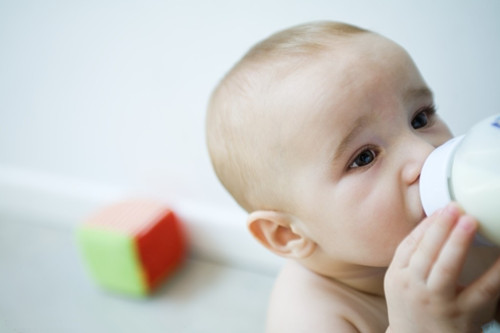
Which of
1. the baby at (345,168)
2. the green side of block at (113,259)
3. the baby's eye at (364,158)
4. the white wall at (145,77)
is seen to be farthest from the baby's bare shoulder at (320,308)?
the green side of block at (113,259)

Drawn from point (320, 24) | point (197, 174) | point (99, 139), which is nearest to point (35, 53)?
point (99, 139)

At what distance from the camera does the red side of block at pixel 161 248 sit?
1.15 m

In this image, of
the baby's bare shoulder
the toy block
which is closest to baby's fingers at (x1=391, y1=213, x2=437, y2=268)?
the baby's bare shoulder

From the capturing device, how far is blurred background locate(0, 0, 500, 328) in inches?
32.4

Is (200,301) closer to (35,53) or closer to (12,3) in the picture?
(35,53)

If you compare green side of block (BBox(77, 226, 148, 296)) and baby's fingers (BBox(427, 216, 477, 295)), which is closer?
baby's fingers (BBox(427, 216, 477, 295))

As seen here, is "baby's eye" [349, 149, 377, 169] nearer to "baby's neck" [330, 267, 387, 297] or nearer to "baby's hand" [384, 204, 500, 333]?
"baby's hand" [384, 204, 500, 333]

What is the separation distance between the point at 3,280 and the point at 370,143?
40.9 inches

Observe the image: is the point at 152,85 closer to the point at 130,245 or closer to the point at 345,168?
the point at 130,245

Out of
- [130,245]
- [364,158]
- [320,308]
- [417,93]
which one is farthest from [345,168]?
[130,245]

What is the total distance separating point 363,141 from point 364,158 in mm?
24

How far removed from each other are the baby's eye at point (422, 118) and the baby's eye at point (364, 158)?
7 centimetres

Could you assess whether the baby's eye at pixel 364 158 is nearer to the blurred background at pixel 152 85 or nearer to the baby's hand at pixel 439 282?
the baby's hand at pixel 439 282

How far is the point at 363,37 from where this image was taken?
0.65 metres
